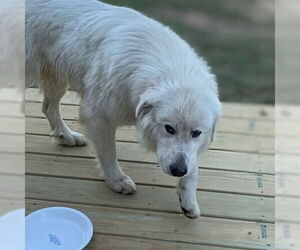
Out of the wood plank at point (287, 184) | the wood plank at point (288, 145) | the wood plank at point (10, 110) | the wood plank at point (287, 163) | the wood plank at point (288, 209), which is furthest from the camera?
the wood plank at point (288, 145)

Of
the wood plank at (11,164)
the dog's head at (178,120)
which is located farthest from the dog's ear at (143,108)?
the wood plank at (11,164)

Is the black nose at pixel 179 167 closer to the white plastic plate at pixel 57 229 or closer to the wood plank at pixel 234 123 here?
the white plastic plate at pixel 57 229

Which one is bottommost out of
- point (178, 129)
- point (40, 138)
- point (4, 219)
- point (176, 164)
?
point (40, 138)

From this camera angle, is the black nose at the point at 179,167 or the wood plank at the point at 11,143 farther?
the black nose at the point at 179,167

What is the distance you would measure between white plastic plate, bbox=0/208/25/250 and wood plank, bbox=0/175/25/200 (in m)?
0.06

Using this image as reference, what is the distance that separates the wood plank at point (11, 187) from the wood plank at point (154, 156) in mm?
685

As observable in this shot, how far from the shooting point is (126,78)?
5.82 feet

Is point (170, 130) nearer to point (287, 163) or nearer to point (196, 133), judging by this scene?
point (196, 133)

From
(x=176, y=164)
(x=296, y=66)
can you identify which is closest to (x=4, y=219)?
(x=176, y=164)

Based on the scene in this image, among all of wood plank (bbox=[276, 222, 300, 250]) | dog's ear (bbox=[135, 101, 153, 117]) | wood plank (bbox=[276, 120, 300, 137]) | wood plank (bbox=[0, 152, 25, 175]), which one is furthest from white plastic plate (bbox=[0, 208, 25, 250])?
wood plank (bbox=[276, 120, 300, 137])

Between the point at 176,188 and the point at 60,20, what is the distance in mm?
768

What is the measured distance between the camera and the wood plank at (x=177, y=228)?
1785mm

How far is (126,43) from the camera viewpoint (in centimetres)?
182

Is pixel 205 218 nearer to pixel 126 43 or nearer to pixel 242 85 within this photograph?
pixel 126 43
